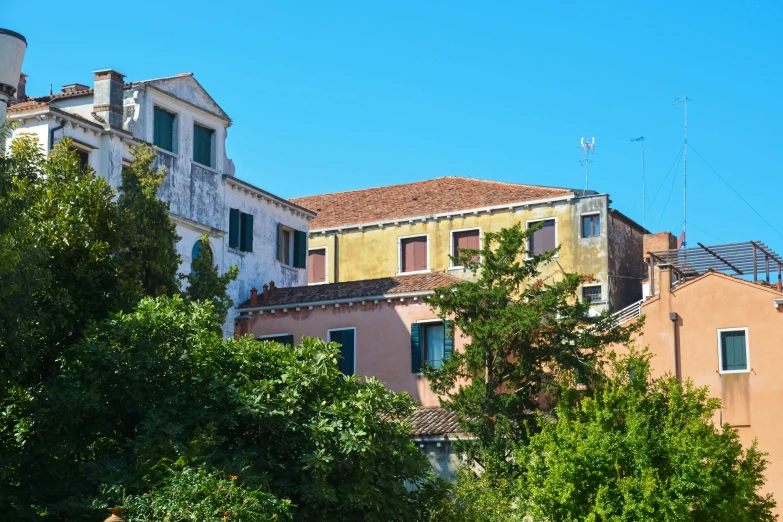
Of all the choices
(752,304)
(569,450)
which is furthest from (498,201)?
(569,450)

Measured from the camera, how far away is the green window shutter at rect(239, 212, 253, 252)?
36.5 metres

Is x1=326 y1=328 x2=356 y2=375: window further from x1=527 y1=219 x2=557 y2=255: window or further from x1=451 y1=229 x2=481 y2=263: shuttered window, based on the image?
x1=527 y1=219 x2=557 y2=255: window

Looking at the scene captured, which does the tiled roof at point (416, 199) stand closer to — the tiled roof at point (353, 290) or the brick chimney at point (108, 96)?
the tiled roof at point (353, 290)

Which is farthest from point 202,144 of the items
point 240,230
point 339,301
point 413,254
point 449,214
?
point 413,254

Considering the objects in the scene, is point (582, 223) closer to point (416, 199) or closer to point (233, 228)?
point (416, 199)

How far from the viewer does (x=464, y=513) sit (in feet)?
66.3

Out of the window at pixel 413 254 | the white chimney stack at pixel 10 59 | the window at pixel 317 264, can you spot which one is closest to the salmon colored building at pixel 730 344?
the window at pixel 413 254

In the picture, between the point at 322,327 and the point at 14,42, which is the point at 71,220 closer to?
the point at 14,42

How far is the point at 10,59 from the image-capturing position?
14.9m

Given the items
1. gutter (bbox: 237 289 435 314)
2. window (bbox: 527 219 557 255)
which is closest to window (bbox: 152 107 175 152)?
gutter (bbox: 237 289 435 314)

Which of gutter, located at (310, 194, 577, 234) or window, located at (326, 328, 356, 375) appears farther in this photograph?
gutter, located at (310, 194, 577, 234)

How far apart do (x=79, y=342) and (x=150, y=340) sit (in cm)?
92

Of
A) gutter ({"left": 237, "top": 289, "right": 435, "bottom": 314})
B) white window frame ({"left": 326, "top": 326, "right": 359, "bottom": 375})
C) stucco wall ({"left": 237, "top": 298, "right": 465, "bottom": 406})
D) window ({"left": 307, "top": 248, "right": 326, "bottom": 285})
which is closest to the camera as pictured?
stucco wall ({"left": 237, "top": 298, "right": 465, "bottom": 406})

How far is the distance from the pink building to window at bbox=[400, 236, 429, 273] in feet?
31.2
